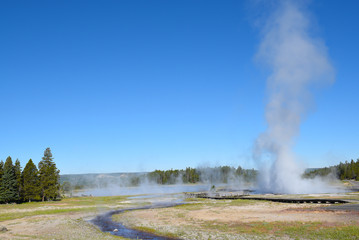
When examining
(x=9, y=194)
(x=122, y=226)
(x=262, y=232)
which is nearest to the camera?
(x=262, y=232)

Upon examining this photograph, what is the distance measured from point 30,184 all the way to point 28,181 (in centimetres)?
120

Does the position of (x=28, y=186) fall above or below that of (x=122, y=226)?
above

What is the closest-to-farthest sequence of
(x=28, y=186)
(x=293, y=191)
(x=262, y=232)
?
(x=262, y=232)
(x=28, y=186)
(x=293, y=191)

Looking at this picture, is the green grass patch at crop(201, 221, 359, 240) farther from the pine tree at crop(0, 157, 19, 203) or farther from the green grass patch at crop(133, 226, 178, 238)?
the pine tree at crop(0, 157, 19, 203)

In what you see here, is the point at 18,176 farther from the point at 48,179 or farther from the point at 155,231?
the point at 155,231

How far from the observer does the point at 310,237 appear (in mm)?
31766

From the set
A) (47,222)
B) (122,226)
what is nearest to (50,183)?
(47,222)

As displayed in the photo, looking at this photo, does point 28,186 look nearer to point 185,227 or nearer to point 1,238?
point 1,238

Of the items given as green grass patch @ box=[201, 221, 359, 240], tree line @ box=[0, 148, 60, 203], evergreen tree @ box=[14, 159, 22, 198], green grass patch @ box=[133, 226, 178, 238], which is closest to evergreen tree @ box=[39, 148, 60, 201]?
tree line @ box=[0, 148, 60, 203]

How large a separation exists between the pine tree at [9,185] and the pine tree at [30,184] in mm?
2728

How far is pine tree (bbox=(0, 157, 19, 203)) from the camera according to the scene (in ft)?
259

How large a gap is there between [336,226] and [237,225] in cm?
1358

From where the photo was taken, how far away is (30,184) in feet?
283

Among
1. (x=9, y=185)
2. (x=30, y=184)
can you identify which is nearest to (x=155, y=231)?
(x=9, y=185)
